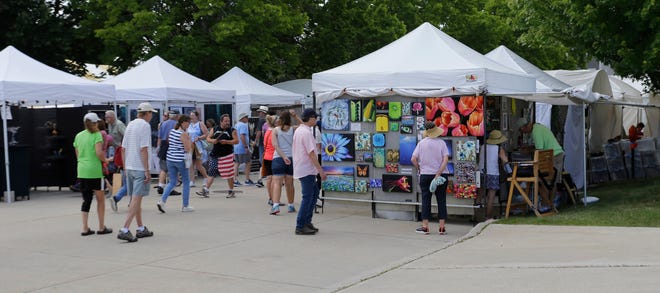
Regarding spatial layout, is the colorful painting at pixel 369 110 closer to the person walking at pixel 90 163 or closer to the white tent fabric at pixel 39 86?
the person walking at pixel 90 163

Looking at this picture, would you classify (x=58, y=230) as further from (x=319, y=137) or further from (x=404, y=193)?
(x=404, y=193)

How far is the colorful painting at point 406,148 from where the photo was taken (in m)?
12.4

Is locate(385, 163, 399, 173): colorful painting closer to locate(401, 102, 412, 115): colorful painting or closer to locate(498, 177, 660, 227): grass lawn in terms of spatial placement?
locate(401, 102, 412, 115): colorful painting

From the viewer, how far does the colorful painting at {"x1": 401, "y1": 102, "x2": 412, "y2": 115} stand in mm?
12469

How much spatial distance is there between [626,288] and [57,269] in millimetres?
5731

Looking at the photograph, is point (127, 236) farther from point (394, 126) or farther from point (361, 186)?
point (394, 126)

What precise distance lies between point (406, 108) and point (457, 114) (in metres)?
0.86

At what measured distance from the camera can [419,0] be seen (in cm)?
3700

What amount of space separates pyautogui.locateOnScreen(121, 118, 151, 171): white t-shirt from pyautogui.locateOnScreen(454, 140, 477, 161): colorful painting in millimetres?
4580

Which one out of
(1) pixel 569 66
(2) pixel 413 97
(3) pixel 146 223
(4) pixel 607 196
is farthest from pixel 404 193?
(1) pixel 569 66

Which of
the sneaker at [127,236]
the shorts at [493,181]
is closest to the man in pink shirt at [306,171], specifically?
the sneaker at [127,236]

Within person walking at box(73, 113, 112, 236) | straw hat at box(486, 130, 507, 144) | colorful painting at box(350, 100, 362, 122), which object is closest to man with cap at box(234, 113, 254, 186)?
colorful painting at box(350, 100, 362, 122)

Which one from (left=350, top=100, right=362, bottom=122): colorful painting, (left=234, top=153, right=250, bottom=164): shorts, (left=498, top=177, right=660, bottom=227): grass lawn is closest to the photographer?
(left=498, top=177, right=660, bottom=227): grass lawn

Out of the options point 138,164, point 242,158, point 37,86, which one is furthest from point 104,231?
point 242,158
